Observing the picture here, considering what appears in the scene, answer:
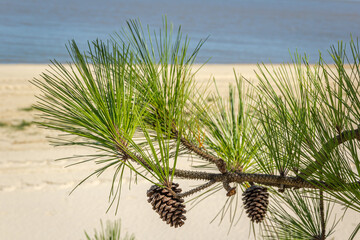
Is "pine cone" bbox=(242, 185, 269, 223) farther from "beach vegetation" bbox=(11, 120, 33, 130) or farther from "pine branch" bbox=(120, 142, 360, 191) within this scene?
"beach vegetation" bbox=(11, 120, 33, 130)

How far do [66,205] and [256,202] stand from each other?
92.0 inches

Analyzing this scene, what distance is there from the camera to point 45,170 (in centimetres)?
363

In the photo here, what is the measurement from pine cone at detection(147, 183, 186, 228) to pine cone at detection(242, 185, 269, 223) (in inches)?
4.1

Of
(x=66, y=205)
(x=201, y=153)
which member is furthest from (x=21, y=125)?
(x=201, y=153)

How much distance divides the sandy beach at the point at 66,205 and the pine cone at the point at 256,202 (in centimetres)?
133

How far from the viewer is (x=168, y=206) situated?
680 millimetres

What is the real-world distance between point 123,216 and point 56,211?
0.41 meters

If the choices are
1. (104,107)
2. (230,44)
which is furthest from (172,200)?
(230,44)

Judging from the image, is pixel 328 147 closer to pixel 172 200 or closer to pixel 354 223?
pixel 172 200

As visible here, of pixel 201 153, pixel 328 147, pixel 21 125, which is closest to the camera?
pixel 328 147

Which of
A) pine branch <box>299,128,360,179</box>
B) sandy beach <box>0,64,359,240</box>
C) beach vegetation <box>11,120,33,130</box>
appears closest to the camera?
pine branch <box>299,128,360,179</box>

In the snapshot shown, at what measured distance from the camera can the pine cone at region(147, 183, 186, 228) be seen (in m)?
0.68

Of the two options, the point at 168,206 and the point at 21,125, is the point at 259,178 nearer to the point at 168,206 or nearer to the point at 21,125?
the point at 168,206

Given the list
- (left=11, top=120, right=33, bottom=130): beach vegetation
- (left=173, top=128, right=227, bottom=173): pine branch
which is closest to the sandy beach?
(left=11, top=120, right=33, bottom=130): beach vegetation
